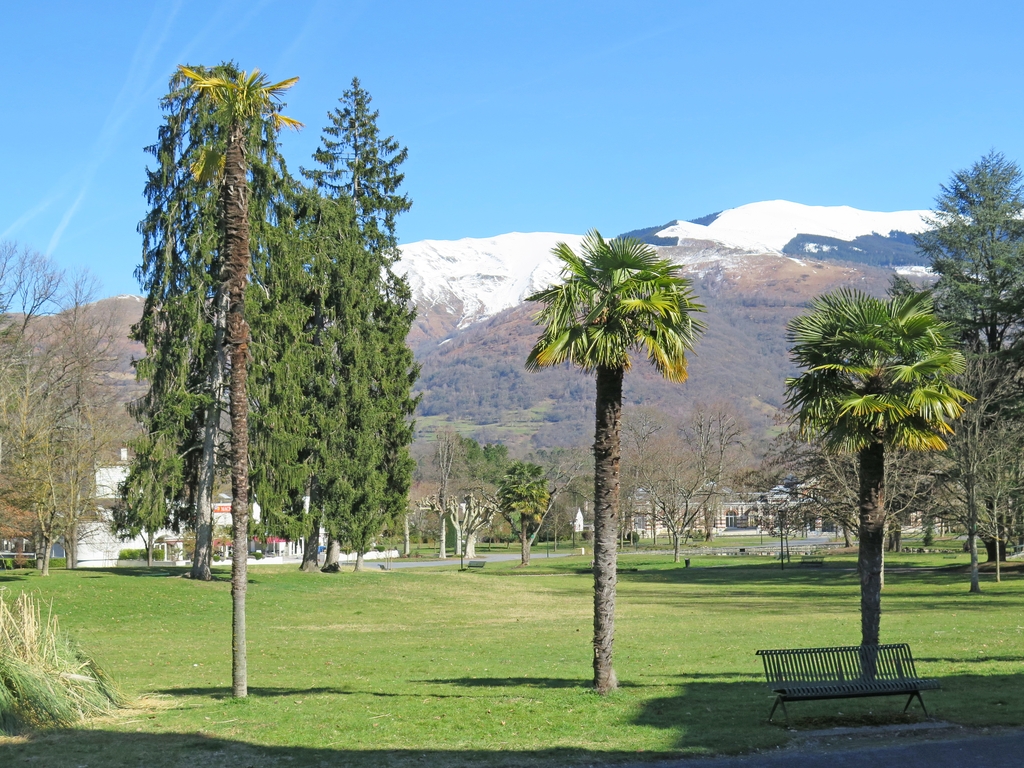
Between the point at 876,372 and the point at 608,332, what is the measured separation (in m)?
4.43

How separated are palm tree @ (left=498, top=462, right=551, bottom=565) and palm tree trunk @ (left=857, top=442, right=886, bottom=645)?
56184mm

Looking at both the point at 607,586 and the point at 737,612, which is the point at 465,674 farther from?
the point at 737,612

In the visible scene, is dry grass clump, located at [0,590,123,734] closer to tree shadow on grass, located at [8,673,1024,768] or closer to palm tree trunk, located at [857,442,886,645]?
tree shadow on grass, located at [8,673,1024,768]

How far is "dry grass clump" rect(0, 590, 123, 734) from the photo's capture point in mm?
12414

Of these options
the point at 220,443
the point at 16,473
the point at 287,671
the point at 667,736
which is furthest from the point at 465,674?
the point at 16,473

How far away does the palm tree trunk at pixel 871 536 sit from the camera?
49.0 ft

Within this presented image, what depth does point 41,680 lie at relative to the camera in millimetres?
12672

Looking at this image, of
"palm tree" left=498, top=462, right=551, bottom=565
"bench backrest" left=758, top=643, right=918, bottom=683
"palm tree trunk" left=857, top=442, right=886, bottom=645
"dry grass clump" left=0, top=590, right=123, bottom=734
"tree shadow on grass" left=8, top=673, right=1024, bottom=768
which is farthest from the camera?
"palm tree" left=498, top=462, right=551, bottom=565

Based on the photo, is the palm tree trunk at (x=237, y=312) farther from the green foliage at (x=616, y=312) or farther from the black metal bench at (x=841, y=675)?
the black metal bench at (x=841, y=675)

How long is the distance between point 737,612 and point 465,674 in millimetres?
16870

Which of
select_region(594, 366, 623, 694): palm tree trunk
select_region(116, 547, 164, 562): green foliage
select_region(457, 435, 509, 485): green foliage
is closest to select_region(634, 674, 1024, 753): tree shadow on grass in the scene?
select_region(594, 366, 623, 694): palm tree trunk

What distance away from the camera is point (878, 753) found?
11.3 m

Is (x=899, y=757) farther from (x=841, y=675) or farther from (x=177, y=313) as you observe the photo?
(x=177, y=313)

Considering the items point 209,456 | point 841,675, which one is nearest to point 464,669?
point 841,675
